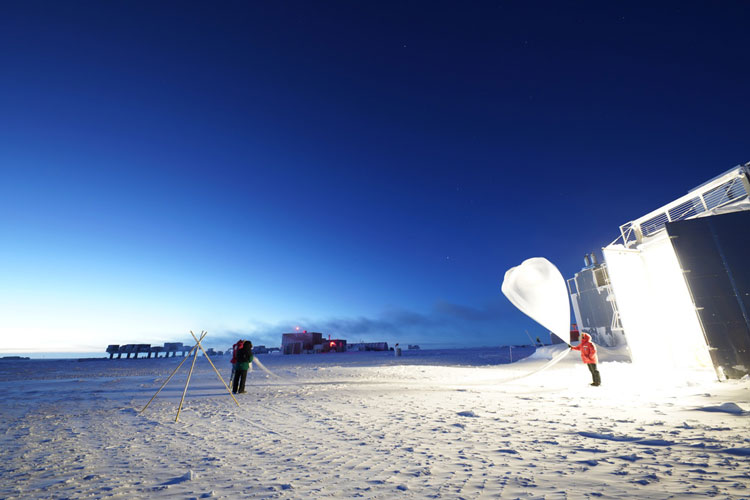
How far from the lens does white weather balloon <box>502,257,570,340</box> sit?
1068 centimetres

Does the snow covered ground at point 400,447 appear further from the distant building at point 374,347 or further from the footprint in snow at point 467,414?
the distant building at point 374,347

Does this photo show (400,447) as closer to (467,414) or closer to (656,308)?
(467,414)

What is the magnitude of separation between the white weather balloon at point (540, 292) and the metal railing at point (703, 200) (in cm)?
513

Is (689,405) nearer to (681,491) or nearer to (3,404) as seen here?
(681,491)

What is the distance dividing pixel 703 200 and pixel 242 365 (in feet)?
63.9

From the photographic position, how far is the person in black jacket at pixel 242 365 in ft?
37.6

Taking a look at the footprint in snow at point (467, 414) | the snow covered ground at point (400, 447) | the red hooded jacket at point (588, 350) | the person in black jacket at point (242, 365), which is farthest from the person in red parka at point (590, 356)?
the person in black jacket at point (242, 365)

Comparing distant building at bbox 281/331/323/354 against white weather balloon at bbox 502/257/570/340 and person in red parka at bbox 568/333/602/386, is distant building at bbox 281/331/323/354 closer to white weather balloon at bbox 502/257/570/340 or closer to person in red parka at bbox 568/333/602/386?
white weather balloon at bbox 502/257/570/340

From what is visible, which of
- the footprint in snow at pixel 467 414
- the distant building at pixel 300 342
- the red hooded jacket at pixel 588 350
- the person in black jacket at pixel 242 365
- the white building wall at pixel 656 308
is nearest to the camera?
the footprint in snow at pixel 467 414

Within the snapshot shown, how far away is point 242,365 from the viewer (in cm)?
1154

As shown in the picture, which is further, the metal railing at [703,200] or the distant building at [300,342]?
the distant building at [300,342]

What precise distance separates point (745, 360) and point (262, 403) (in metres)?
15.4

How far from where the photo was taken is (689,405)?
7152mm

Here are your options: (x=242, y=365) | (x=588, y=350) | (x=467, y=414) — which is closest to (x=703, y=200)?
(x=588, y=350)
